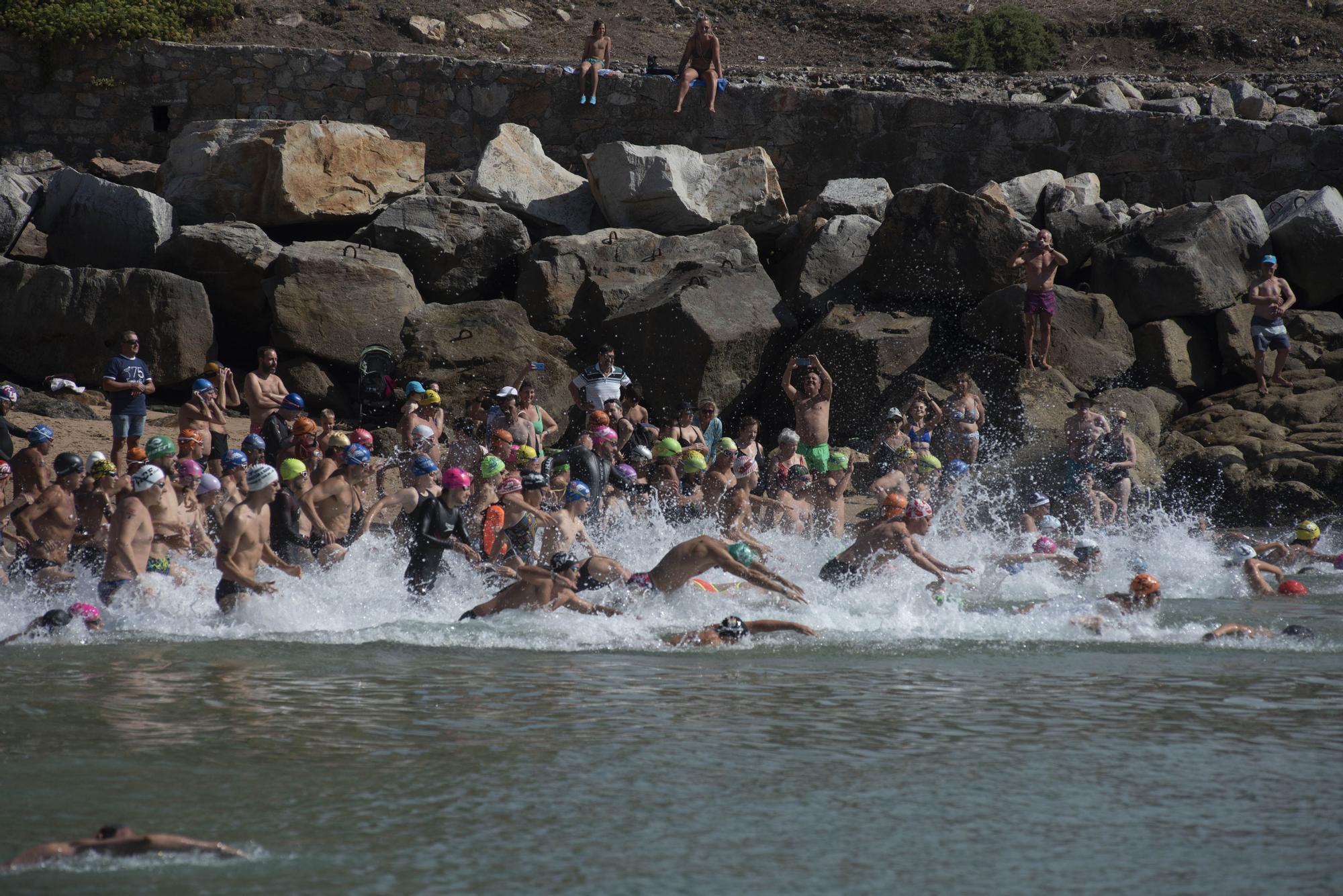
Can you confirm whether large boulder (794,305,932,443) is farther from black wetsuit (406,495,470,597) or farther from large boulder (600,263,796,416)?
black wetsuit (406,495,470,597)

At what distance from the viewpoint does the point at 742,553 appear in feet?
29.0

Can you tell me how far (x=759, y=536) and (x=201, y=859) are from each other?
7835 millimetres

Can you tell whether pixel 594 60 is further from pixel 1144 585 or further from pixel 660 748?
pixel 660 748

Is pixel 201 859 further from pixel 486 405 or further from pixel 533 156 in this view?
pixel 533 156

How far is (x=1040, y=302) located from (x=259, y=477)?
9.47m

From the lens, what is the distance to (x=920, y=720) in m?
6.65

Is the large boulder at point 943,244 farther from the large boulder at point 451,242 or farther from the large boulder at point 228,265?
the large boulder at point 228,265

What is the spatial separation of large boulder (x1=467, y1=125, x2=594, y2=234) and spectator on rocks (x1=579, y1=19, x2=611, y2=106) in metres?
1.03

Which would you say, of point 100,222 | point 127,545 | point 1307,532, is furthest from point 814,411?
point 100,222

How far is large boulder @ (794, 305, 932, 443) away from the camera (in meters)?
15.4

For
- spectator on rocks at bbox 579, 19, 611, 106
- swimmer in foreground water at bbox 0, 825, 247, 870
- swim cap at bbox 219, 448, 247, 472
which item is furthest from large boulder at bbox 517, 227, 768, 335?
swimmer in foreground water at bbox 0, 825, 247, 870

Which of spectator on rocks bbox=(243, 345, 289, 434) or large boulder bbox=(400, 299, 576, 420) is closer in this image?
spectator on rocks bbox=(243, 345, 289, 434)

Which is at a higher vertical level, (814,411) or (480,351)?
(480,351)

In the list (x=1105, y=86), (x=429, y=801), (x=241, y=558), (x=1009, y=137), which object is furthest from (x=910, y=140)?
(x=429, y=801)
